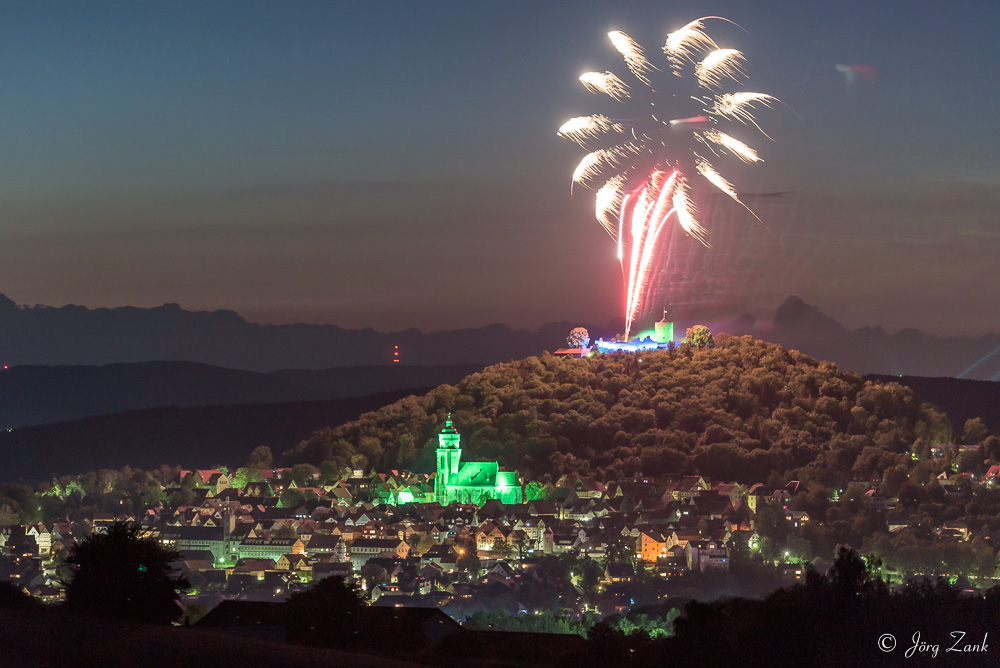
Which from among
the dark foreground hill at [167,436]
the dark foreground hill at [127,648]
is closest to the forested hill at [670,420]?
the dark foreground hill at [167,436]

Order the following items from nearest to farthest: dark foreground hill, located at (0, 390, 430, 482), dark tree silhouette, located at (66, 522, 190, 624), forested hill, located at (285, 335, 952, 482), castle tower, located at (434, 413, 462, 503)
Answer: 1. dark tree silhouette, located at (66, 522, 190, 624)
2. castle tower, located at (434, 413, 462, 503)
3. forested hill, located at (285, 335, 952, 482)
4. dark foreground hill, located at (0, 390, 430, 482)

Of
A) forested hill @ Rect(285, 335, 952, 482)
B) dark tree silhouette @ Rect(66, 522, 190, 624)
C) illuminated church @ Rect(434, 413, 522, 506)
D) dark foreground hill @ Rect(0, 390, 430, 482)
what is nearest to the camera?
dark tree silhouette @ Rect(66, 522, 190, 624)

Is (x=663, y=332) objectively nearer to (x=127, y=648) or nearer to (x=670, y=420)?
(x=670, y=420)

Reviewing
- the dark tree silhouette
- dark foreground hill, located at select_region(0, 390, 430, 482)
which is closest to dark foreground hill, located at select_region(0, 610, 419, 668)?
the dark tree silhouette

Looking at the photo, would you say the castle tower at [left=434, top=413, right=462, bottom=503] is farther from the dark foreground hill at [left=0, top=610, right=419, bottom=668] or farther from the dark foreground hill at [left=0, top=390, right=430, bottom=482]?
the dark foreground hill at [left=0, top=610, right=419, bottom=668]

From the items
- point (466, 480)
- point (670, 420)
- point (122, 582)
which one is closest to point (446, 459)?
point (466, 480)

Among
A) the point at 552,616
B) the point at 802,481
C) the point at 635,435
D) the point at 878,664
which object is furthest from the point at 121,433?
the point at 878,664
